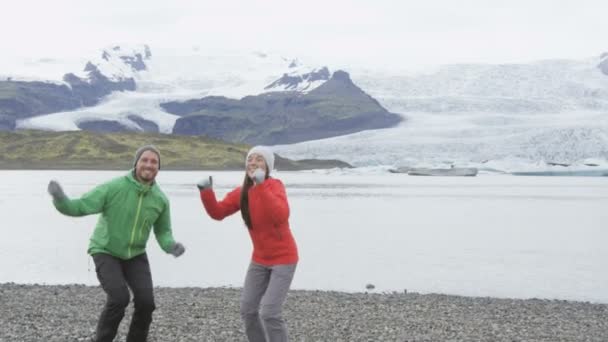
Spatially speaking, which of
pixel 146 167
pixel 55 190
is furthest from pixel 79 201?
pixel 146 167

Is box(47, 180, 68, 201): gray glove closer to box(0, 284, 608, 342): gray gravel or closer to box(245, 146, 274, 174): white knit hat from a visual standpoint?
box(245, 146, 274, 174): white knit hat

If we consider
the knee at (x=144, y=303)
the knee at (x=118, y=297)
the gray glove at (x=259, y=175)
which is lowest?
the knee at (x=144, y=303)

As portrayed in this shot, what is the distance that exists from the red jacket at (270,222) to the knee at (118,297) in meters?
1.07

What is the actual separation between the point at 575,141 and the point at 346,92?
121694 millimetres

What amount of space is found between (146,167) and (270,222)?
1270 mm

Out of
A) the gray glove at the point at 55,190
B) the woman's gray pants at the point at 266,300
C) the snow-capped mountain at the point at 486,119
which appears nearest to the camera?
the gray glove at the point at 55,190

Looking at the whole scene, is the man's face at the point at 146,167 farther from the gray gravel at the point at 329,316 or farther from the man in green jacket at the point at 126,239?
the gray gravel at the point at 329,316

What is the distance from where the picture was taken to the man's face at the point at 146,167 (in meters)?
6.77

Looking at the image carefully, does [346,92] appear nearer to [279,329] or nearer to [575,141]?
[575,141]

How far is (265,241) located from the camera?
6648 millimetres

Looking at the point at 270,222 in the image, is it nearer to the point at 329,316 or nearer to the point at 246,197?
the point at 246,197

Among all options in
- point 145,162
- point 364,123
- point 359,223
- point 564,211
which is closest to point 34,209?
point 359,223

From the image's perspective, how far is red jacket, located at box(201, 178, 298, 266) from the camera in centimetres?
648

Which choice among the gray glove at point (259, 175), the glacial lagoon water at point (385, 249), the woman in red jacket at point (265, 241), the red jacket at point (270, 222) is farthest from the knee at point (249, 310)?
the glacial lagoon water at point (385, 249)
